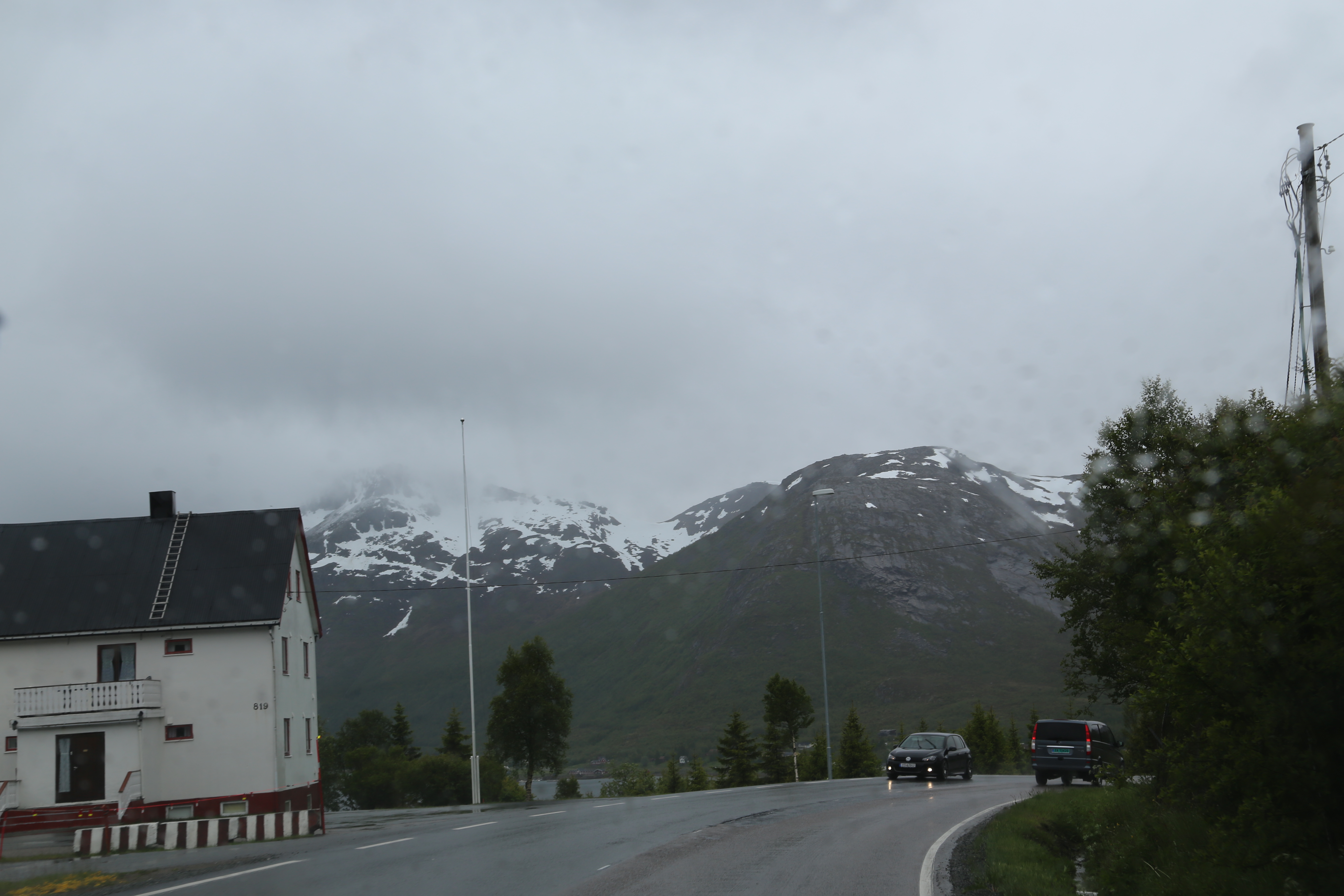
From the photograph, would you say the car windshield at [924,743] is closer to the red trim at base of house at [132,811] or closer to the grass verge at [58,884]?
the red trim at base of house at [132,811]

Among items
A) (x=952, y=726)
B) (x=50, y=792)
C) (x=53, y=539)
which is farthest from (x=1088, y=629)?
(x=952, y=726)

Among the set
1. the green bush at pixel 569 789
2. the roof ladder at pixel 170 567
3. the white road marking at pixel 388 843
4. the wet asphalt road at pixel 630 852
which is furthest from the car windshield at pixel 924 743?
the green bush at pixel 569 789

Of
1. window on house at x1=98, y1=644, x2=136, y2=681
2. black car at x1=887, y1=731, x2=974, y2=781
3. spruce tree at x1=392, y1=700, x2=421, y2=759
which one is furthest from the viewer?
spruce tree at x1=392, y1=700, x2=421, y2=759

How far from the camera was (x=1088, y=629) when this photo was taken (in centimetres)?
2812

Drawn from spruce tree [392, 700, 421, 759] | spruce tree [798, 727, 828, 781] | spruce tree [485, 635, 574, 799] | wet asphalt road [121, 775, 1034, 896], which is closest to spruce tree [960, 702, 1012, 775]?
spruce tree [798, 727, 828, 781]

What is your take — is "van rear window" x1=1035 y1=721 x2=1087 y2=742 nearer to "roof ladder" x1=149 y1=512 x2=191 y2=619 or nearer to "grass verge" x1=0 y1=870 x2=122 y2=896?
"grass verge" x1=0 y1=870 x2=122 y2=896

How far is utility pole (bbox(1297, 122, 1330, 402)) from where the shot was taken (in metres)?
14.0

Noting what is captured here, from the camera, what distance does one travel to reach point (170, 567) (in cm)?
3706

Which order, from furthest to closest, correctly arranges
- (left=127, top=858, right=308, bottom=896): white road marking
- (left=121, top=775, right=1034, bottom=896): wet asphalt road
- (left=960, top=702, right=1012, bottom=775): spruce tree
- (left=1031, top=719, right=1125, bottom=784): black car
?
(left=960, top=702, right=1012, bottom=775): spruce tree < (left=1031, top=719, right=1125, bottom=784): black car < (left=127, top=858, right=308, bottom=896): white road marking < (left=121, top=775, right=1034, bottom=896): wet asphalt road

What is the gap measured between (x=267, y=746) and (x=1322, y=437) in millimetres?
33610

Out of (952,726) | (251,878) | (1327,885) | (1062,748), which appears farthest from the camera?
(952,726)

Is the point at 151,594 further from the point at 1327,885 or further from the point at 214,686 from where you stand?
the point at 1327,885

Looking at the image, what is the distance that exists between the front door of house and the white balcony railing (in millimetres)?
906

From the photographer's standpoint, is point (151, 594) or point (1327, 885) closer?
point (1327, 885)
